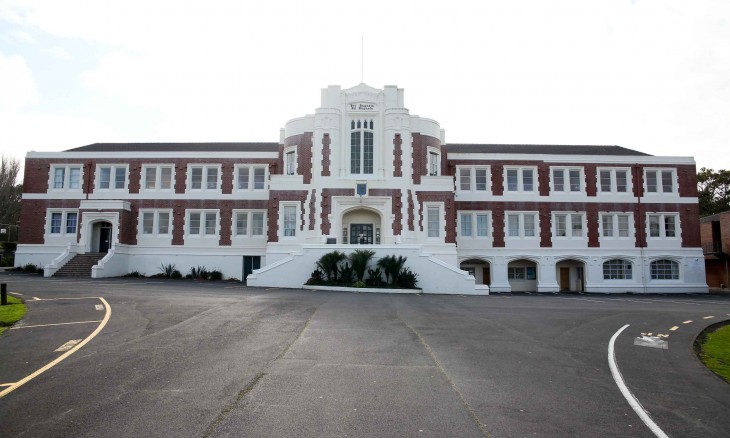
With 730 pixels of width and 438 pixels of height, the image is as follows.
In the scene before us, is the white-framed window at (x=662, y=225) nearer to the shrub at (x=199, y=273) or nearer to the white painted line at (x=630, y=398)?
the white painted line at (x=630, y=398)

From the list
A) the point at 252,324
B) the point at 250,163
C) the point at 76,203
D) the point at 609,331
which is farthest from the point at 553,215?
the point at 76,203

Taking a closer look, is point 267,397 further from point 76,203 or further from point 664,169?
point 664,169

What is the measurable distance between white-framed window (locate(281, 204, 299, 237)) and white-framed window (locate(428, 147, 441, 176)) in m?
10.0

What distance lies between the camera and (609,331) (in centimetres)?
1370

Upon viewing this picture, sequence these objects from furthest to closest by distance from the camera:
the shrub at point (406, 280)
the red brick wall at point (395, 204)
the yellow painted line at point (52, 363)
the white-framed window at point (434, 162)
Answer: the white-framed window at point (434, 162) < the red brick wall at point (395, 204) < the shrub at point (406, 280) < the yellow painted line at point (52, 363)

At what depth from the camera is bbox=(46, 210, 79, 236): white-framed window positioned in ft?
124

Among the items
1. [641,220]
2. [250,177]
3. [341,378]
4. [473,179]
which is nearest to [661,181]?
[641,220]

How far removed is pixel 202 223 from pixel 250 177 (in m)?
5.06

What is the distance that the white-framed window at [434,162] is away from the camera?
117 feet

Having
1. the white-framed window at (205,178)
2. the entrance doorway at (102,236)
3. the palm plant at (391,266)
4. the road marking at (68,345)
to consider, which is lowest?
the road marking at (68,345)

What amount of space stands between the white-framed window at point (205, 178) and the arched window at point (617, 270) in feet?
101

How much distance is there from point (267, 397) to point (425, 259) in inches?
885

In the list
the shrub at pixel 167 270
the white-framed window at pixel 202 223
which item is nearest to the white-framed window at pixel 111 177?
the white-framed window at pixel 202 223

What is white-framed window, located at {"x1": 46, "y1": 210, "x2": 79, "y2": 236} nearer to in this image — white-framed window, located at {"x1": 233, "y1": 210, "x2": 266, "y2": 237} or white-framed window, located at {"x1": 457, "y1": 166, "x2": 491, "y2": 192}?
white-framed window, located at {"x1": 233, "y1": 210, "x2": 266, "y2": 237}
